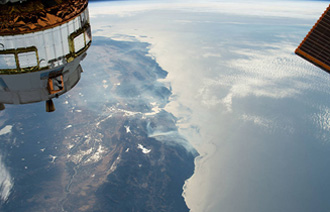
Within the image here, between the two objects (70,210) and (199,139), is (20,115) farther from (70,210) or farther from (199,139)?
(199,139)

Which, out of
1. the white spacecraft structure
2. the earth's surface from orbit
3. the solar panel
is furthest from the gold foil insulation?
the earth's surface from orbit

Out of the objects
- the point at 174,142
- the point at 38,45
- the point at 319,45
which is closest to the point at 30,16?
the point at 38,45

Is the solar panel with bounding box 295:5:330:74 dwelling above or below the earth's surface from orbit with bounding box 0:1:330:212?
above

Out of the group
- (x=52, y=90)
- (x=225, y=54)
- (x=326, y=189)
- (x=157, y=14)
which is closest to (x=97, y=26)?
(x=157, y=14)

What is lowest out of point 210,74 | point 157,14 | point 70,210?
point 70,210

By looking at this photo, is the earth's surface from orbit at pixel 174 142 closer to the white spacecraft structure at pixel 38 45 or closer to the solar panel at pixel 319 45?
the solar panel at pixel 319 45

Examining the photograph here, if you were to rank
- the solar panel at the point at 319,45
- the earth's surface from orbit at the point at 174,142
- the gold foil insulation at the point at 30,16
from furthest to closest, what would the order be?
the earth's surface from orbit at the point at 174,142 → the solar panel at the point at 319,45 → the gold foil insulation at the point at 30,16

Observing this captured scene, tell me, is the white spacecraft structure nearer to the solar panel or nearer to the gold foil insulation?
the gold foil insulation

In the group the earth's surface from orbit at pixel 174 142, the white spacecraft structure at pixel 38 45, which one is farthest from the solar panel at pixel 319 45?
the earth's surface from orbit at pixel 174 142
